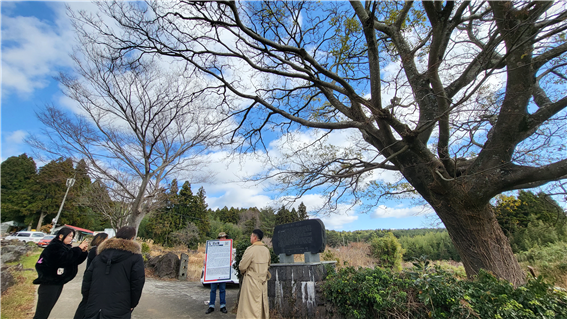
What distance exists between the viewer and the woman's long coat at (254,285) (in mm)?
3889

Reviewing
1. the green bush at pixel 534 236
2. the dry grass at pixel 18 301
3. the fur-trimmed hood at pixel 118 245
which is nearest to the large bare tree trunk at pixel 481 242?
the fur-trimmed hood at pixel 118 245

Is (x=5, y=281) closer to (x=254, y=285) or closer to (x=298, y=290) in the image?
(x=254, y=285)

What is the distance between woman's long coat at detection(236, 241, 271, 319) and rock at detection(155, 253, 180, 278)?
27.9ft

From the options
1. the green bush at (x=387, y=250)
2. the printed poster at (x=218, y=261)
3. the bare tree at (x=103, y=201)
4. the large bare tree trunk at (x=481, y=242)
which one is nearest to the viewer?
the large bare tree trunk at (x=481, y=242)

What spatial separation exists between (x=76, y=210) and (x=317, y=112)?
4153cm

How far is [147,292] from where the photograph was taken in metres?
7.27

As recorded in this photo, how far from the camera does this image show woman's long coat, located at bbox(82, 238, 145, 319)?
2.74 meters

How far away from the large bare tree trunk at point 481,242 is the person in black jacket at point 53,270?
676 cm

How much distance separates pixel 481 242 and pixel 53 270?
23.7 feet

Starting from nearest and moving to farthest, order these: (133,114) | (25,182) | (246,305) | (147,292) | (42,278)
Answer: (42,278) → (246,305) → (147,292) → (133,114) → (25,182)

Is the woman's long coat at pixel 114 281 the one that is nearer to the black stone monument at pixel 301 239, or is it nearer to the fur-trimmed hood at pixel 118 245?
the fur-trimmed hood at pixel 118 245

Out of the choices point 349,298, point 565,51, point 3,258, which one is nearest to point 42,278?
point 349,298

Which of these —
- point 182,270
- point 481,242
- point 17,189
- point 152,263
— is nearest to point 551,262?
point 481,242

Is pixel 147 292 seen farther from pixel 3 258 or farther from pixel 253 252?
pixel 3 258
